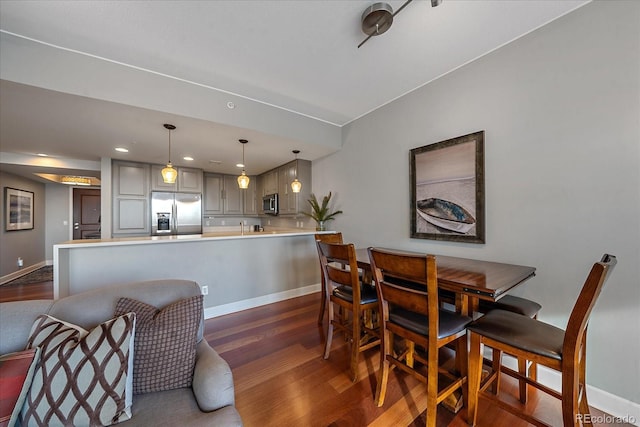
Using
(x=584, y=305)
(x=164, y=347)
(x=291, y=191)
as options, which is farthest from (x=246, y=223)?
(x=584, y=305)

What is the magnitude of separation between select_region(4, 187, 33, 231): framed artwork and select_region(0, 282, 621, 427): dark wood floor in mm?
5421

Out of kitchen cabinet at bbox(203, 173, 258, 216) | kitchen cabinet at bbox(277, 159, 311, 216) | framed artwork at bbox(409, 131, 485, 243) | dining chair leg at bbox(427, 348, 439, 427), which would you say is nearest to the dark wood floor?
dining chair leg at bbox(427, 348, 439, 427)

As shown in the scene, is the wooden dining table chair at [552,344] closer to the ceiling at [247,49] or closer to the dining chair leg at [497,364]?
the dining chair leg at [497,364]

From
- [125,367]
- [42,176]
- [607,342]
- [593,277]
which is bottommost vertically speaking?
[607,342]

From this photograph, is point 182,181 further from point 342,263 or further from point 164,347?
point 164,347

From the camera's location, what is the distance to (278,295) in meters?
3.31

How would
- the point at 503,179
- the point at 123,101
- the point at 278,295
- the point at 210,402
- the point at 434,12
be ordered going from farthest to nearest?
the point at 278,295 < the point at 123,101 < the point at 503,179 < the point at 434,12 < the point at 210,402

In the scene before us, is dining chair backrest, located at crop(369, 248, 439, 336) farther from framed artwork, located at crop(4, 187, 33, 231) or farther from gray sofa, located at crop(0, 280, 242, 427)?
framed artwork, located at crop(4, 187, 33, 231)

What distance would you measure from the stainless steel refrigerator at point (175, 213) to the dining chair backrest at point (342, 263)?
3727 millimetres

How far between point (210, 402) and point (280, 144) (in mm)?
3012

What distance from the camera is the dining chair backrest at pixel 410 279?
48.2 inches

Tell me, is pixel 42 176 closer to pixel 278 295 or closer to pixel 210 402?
pixel 278 295

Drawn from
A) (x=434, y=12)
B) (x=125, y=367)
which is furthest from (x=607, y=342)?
(x=125, y=367)

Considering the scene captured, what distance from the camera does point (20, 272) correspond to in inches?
193
